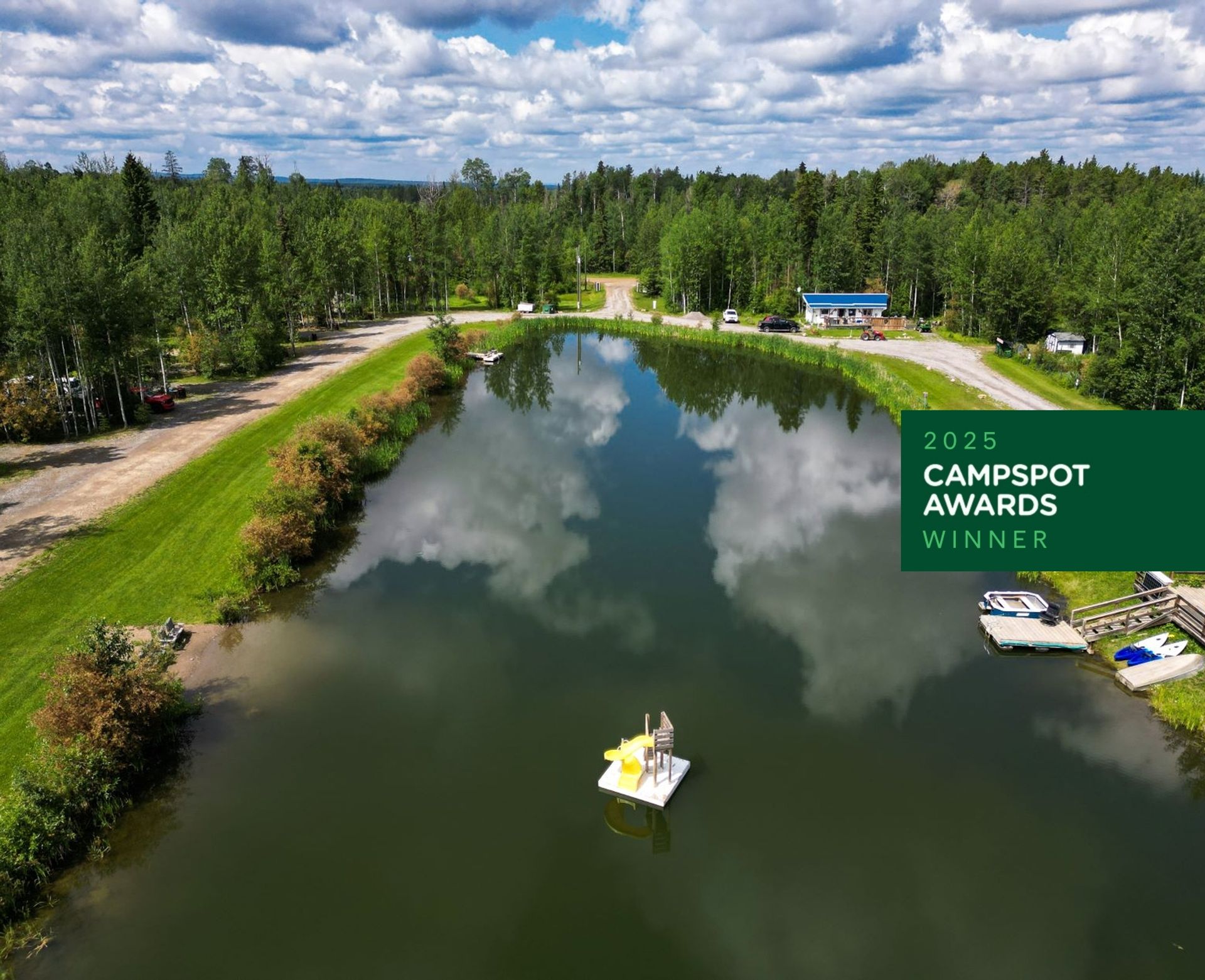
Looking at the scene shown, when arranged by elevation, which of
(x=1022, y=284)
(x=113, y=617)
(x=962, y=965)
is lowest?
(x=962, y=965)

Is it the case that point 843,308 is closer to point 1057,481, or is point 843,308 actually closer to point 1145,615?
point 1145,615

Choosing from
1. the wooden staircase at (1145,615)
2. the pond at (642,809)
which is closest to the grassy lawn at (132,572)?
the pond at (642,809)

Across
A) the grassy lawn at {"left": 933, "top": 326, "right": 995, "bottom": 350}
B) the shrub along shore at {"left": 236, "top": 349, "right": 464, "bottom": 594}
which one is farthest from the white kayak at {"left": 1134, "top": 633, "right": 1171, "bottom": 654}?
the grassy lawn at {"left": 933, "top": 326, "right": 995, "bottom": 350}

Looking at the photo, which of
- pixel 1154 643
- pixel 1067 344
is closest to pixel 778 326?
pixel 1067 344

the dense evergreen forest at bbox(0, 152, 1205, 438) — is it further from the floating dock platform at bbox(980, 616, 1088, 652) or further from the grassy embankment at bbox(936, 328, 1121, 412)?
the floating dock platform at bbox(980, 616, 1088, 652)

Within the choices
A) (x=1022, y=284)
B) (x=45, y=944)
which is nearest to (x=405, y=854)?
(x=45, y=944)

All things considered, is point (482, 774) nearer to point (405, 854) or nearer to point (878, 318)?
point (405, 854)

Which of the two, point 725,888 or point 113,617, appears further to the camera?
point 113,617
